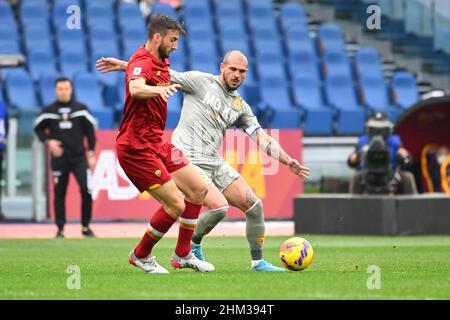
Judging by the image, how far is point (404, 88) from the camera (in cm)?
2894

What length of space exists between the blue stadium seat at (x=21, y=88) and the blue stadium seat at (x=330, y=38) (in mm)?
7546

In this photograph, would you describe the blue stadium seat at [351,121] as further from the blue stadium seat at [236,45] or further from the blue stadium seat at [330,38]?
the blue stadium seat at [236,45]

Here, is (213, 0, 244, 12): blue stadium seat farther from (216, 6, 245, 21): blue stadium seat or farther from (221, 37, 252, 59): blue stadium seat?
(221, 37, 252, 59): blue stadium seat

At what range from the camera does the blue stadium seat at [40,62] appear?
26422 millimetres

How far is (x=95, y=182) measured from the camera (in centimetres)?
2152

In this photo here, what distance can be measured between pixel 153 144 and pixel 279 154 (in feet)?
4.53

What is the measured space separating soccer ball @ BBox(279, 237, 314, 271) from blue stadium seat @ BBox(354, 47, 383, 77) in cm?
1812

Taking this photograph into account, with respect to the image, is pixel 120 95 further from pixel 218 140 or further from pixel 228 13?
pixel 218 140

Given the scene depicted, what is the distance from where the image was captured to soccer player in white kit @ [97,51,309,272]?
11.5 metres

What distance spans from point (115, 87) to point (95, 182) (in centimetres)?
533

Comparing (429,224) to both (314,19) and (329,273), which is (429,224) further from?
(314,19)

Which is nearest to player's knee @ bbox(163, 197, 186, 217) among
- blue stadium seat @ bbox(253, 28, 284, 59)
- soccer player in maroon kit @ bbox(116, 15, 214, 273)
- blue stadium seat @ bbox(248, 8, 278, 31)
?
soccer player in maroon kit @ bbox(116, 15, 214, 273)
